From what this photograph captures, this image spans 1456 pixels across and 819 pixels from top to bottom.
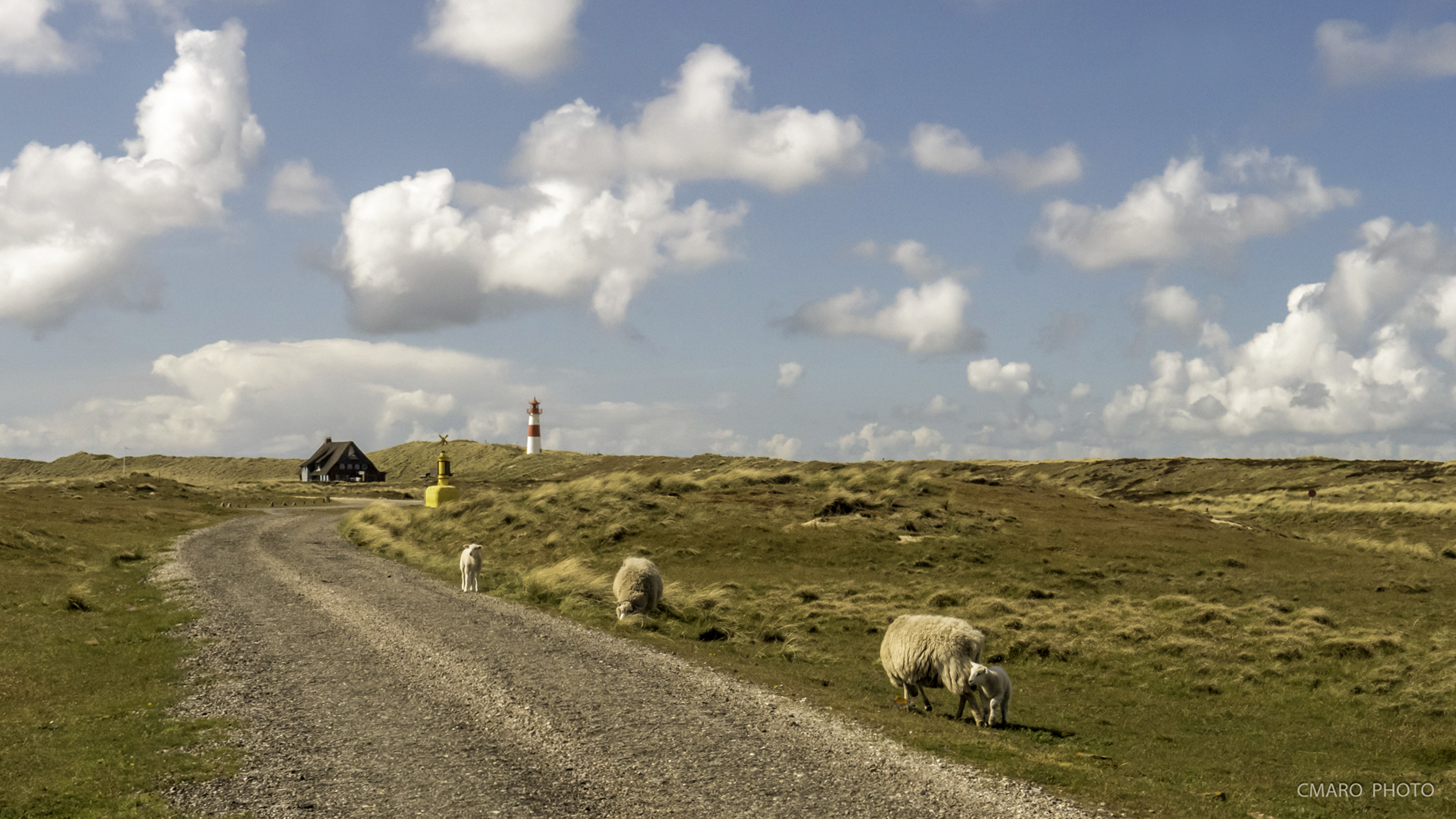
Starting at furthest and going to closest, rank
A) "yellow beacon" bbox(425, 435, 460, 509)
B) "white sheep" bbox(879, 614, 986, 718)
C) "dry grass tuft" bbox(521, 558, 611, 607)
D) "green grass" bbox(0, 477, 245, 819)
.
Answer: "yellow beacon" bbox(425, 435, 460, 509) < "dry grass tuft" bbox(521, 558, 611, 607) < "white sheep" bbox(879, 614, 986, 718) < "green grass" bbox(0, 477, 245, 819)

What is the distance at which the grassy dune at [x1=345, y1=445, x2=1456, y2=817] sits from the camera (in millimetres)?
12805

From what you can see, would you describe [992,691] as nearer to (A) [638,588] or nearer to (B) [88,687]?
(A) [638,588]

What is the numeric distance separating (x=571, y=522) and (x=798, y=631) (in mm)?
19384

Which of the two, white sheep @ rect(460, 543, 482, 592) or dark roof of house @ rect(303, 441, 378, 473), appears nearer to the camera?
white sheep @ rect(460, 543, 482, 592)

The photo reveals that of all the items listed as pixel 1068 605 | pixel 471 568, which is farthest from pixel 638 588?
pixel 1068 605

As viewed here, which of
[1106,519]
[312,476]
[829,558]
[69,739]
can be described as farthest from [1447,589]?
[312,476]

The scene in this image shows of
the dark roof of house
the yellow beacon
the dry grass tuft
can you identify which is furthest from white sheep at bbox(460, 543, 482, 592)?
the dark roof of house

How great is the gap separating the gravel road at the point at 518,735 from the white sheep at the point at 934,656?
1.81m

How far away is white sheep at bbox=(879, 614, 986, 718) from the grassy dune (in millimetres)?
530

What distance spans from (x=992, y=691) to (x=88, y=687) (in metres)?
15.3

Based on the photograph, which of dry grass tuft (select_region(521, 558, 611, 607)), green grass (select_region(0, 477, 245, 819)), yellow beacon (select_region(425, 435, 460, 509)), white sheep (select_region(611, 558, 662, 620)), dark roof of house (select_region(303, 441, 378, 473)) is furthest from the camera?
dark roof of house (select_region(303, 441, 378, 473))

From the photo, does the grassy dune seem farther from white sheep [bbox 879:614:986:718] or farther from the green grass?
the green grass

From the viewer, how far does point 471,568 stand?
28.1 metres

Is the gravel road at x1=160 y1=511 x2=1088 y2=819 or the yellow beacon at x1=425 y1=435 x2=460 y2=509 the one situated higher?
the yellow beacon at x1=425 y1=435 x2=460 y2=509
